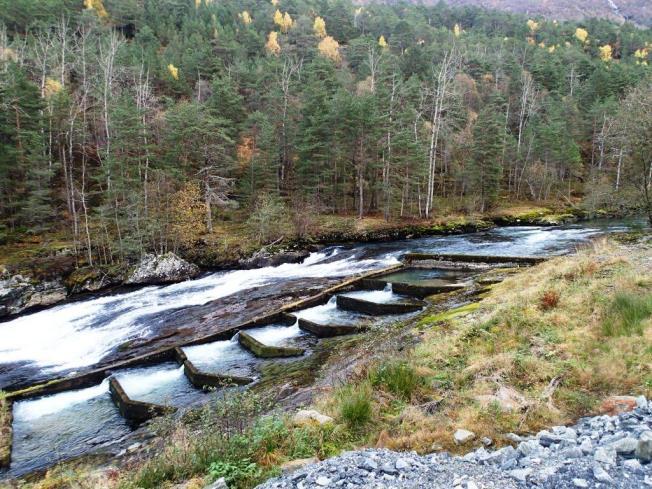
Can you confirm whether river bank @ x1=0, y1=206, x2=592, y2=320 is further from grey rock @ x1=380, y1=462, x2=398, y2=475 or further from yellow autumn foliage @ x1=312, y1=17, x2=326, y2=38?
yellow autumn foliage @ x1=312, y1=17, x2=326, y2=38

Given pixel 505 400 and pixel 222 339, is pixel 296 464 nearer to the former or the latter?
pixel 505 400

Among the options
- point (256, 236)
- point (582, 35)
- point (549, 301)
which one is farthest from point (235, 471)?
point (582, 35)

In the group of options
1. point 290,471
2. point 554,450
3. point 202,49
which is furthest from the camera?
point 202,49

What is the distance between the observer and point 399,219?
128 feet

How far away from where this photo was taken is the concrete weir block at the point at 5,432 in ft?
28.6

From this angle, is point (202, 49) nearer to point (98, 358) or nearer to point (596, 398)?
point (98, 358)

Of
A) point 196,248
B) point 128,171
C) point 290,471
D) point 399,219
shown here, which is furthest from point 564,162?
point 290,471

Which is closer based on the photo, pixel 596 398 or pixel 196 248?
pixel 596 398

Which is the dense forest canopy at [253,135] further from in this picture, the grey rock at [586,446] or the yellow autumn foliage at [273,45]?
the grey rock at [586,446]

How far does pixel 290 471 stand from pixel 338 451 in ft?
2.76

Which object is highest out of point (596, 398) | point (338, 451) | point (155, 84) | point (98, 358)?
point (155, 84)

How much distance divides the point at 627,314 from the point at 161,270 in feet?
77.2

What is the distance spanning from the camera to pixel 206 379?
11453 millimetres

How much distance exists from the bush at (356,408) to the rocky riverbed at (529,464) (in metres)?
1.21
